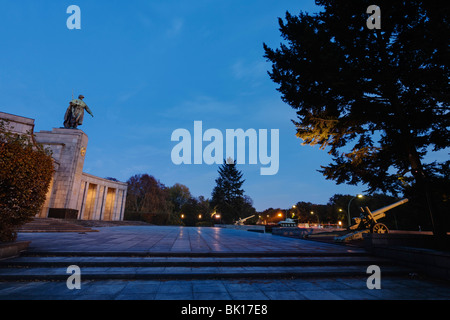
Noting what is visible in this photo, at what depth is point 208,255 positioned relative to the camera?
6.41 metres

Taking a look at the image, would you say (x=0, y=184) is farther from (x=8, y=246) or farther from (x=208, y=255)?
(x=208, y=255)

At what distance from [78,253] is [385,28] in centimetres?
1397

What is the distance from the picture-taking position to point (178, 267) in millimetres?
5426

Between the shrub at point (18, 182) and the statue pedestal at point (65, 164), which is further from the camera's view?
the statue pedestal at point (65, 164)

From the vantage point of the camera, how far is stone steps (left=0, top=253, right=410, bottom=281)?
466cm

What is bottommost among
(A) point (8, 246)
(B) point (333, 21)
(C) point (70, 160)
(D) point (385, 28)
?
(A) point (8, 246)

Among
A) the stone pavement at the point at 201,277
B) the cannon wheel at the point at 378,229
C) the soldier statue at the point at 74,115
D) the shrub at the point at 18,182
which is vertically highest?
the soldier statue at the point at 74,115

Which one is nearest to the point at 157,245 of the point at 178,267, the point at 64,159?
the point at 178,267

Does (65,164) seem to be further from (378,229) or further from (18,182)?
(378,229)

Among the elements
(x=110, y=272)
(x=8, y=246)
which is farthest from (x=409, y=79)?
(x=8, y=246)

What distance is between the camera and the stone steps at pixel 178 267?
15.3 feet

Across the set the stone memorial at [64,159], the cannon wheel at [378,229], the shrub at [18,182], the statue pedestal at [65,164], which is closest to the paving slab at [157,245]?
the shrub at [18,182]

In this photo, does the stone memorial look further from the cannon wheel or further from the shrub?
the cannon wheel

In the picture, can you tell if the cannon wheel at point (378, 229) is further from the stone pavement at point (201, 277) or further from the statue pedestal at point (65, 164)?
the statue pedestal at point (65, 164)
